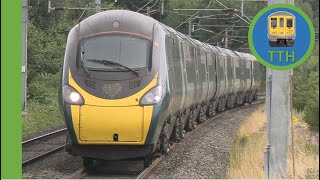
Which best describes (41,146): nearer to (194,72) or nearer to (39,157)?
(39,157)

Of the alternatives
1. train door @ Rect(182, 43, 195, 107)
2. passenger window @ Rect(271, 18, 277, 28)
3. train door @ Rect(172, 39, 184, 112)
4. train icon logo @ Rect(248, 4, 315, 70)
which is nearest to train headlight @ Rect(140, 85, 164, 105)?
train door @ Rect(172, 39, 184, 112)

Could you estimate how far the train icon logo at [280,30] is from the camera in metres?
8.86

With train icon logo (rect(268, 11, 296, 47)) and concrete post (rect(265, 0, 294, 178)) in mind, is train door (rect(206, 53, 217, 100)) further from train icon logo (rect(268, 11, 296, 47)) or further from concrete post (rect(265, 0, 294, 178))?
train icon logo (rect(268, 11, 296, 47))

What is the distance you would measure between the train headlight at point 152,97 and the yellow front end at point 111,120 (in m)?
0.08

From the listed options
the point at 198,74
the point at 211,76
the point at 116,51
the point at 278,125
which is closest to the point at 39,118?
the point at 211,76

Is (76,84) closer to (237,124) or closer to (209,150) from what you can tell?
(209,150)

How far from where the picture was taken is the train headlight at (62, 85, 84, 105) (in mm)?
11539

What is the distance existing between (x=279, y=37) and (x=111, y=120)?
11.9 feet

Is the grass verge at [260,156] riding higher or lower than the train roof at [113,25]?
lower

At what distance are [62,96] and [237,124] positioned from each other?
503 inches

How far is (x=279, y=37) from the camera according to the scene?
894cm

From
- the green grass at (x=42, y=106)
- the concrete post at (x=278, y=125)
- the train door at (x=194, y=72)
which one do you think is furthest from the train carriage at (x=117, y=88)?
the green grass at (x=42, y=106)

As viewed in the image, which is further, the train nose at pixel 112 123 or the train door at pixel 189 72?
the train door at pixel 189 72

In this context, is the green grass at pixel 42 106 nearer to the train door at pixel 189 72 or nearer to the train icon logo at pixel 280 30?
the train door at pixel 189 72
